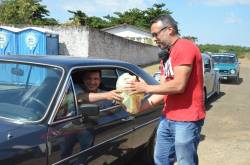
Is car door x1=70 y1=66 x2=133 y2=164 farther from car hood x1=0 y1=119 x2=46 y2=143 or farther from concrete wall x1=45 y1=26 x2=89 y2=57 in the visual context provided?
concrete wall x1=45 y1=26 x2=89 y2=57

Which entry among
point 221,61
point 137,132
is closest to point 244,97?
point 221,61

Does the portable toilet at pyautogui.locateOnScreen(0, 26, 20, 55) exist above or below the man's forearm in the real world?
above

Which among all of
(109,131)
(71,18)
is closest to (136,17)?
(71,18)

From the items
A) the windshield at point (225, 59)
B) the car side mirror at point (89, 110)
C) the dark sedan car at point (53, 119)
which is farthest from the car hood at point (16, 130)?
the windshield at point (225, 59)

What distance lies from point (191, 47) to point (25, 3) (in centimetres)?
3369

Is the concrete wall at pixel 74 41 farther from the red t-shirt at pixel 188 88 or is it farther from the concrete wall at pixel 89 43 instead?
the red t-shirt at pixel 188 88

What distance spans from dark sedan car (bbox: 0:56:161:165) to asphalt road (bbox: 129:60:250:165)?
128cm

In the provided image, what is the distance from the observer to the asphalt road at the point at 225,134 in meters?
7.68

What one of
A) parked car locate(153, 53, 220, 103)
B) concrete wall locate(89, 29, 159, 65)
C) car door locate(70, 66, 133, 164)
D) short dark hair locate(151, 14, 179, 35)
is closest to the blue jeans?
car door locate(70, 66, 133, 164)

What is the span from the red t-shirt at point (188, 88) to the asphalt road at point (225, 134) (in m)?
2.10

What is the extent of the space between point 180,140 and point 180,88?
0.51m

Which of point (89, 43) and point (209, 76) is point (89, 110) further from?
point (89, 43)

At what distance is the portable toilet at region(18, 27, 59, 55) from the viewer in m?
17.4

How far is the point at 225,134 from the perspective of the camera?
9.93 metres
